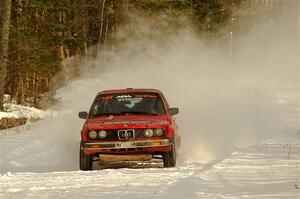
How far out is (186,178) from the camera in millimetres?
8422

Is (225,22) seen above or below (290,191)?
above

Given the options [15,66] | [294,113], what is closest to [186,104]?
[294,113]

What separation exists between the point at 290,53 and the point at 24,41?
1155 inches

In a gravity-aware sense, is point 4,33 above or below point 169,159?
above

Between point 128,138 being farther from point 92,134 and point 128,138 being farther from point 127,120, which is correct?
point 92,134

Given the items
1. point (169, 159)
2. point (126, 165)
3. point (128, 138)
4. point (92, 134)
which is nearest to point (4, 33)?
point (126, 165)

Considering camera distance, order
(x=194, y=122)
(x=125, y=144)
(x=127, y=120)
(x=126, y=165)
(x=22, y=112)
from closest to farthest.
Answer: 1. (x=125, y=144)
2. (x=127, y=120)
3. (x=126, y=165)
4. (x=194, y=122)
5. (x=22, y=112)

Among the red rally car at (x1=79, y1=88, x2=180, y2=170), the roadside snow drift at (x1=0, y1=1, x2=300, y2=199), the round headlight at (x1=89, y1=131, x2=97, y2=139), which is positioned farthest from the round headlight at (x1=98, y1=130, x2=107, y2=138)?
the roadside snow drift at (x1=0, y1=1, x2=300, y2=199)

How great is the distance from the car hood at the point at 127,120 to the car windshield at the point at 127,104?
54cm

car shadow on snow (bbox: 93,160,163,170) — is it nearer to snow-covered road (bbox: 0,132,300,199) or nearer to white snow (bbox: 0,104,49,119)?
snow-covered road (bbox: 0,132,300,199)

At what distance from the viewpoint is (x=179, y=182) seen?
8.09 meters

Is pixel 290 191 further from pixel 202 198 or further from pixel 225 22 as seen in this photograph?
pixel 225 22

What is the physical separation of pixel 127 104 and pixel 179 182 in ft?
13.5

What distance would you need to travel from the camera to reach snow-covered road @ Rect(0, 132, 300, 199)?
284 inches
